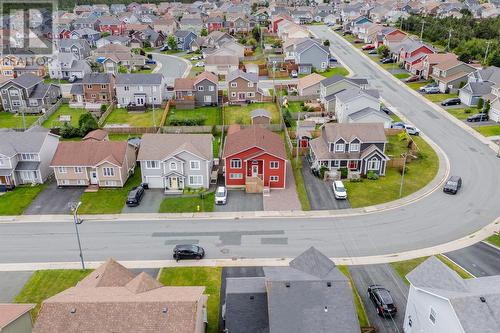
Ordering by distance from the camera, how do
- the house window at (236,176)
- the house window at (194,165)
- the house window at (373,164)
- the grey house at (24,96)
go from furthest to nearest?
the grey house at (24,96) → the house window at (373,164) → the house window at (236,176) → the house window at (194,165)

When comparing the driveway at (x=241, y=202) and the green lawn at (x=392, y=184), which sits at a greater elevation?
the green lawn at (x=392, y=184)

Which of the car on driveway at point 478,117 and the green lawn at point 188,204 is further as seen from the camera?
the car on driveway at point 478,117

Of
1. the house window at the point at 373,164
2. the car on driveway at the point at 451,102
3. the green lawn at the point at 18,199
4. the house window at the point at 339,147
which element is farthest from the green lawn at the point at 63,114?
the car on driveway at the point at 451,102

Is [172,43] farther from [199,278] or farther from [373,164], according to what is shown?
[199,278]

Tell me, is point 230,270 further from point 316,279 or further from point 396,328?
point 396,328

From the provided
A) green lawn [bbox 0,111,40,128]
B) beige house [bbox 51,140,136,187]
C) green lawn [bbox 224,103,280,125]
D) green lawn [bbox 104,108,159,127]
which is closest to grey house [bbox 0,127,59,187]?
beige house [bbox 51,140,136,187]

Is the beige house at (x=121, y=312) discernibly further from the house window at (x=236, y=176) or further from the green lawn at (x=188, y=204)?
the house window at (x=236, y=176)

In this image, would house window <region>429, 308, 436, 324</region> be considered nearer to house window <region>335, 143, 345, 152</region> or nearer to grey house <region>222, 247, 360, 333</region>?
grey house <region>222, 247, 360, 333</region>
